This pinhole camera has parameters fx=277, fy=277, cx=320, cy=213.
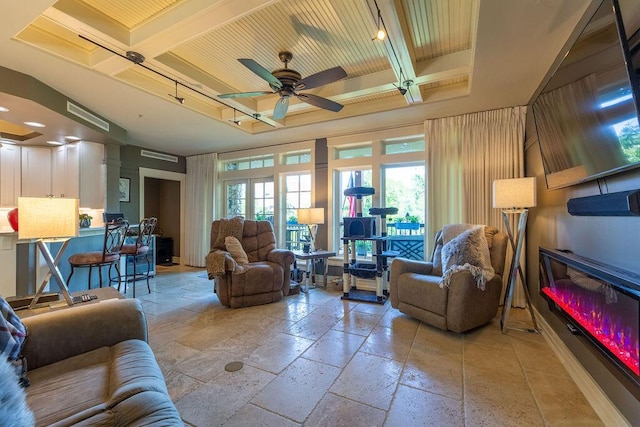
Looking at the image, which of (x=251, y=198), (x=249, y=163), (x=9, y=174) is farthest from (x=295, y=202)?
(x=9, y=174)

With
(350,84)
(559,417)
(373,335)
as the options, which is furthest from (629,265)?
(350,84)

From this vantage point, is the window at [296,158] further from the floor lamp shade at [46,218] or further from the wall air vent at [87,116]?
the floor lamp shade at [46,218]

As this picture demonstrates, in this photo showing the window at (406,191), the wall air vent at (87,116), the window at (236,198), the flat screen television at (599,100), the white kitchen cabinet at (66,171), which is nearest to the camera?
the flat screen television at (599,100)

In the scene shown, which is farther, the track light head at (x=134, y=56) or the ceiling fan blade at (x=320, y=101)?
the ceiling fan blade at (x=320, y=101)

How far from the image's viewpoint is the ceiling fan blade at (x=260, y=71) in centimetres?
205

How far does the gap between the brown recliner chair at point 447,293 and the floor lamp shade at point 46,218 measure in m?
2.90

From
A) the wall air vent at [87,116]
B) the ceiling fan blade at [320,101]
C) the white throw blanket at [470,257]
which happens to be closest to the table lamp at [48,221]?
the ceiling fan blade at [320,101]

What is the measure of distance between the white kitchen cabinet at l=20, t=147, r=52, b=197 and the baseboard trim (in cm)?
703

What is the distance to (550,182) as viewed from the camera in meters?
2.37

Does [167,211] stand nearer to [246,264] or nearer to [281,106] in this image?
[246,264]

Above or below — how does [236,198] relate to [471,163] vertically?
below

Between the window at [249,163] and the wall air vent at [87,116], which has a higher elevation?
the wall air vent at [87,116]

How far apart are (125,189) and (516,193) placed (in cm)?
626

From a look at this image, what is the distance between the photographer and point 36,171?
4.62 m
